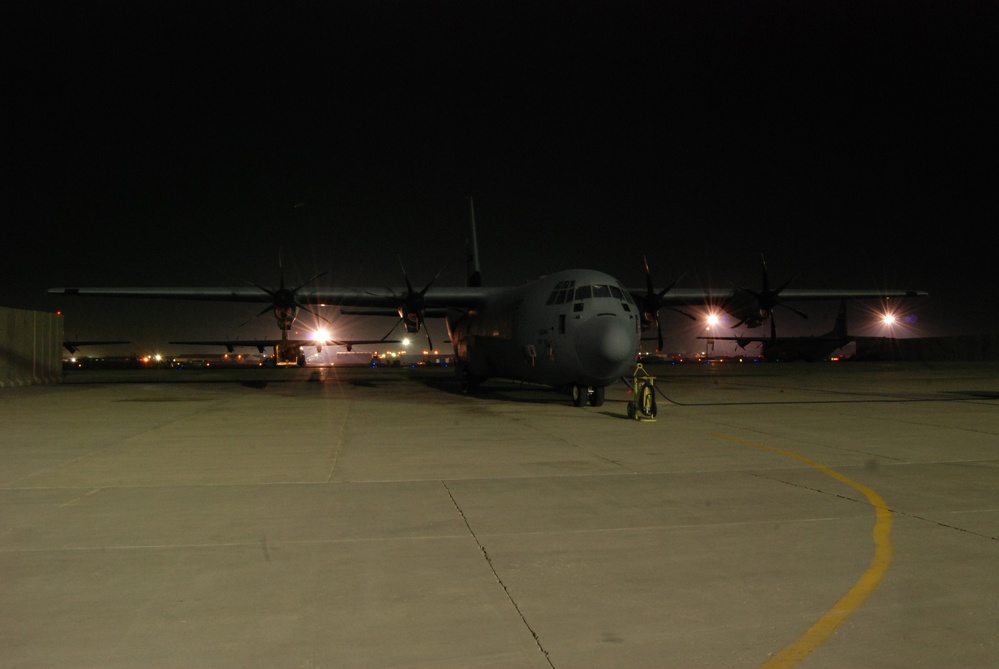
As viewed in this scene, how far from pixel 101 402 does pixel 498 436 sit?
1488cm

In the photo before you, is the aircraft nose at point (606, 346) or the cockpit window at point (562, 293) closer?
the aircraft nose at point (606, 346)

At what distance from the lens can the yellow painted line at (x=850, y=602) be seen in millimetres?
3900

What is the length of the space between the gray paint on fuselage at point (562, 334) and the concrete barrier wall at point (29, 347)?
21025mm

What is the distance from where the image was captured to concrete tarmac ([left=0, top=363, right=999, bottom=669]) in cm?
405

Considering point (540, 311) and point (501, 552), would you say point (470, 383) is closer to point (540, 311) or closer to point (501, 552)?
point (540, 311)

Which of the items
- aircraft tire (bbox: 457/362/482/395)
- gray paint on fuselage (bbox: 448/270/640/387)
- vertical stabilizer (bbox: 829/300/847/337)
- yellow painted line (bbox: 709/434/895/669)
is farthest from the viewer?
vertical stabilizer (bbox: 829/300/847/337)

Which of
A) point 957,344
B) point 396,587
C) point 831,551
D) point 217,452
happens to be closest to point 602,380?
point 217,452

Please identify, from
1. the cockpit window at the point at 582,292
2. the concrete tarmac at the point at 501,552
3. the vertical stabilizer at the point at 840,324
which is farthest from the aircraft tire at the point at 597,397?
the vertical stabilizer at the point at 840,324

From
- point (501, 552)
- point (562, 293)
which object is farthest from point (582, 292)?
point (501, 552)

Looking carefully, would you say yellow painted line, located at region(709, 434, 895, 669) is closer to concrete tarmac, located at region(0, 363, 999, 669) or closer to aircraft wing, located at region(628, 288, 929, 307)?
concrete tarmac, located at region(0, 363, 999, 669)

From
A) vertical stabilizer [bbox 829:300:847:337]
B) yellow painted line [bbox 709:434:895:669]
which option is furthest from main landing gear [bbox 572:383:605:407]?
vertical stabilizer [bbox 829:300:847:337]

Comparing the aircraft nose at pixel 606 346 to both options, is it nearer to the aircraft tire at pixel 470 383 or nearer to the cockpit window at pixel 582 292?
the cockpit window at pixel 582 292

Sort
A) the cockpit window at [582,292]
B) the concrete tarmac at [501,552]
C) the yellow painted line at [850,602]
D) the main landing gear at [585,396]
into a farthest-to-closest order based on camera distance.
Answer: the main landing gear at [585,396] < the cockpit window at [582,292] < the concrete tarmac at [501,552] < the yellow painted line at [850,602]

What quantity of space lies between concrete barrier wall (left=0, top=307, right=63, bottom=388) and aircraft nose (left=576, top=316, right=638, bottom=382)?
25503 mm
